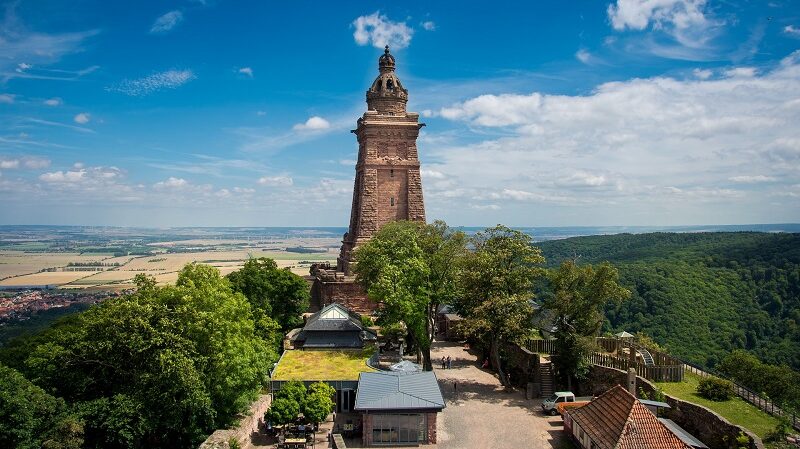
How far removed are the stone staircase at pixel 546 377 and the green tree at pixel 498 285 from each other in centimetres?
203

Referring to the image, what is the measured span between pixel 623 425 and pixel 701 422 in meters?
4.09

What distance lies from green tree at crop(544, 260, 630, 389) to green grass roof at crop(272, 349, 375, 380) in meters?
10.1

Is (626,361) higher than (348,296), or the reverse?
(348,296)

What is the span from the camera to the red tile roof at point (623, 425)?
1853 centimetres

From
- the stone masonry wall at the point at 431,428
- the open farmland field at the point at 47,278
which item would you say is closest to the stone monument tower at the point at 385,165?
the stone masonry wall at the point at 431,428

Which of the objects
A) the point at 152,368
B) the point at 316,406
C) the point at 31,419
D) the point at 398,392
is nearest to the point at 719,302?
the point at 398,392

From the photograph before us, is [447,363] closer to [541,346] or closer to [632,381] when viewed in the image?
[541,346]

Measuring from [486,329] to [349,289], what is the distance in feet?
48.3

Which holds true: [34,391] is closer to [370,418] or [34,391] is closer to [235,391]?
[235,391]

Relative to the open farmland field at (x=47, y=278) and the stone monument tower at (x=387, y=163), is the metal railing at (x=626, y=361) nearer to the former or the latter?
the stone monument tower at (x=387, y=163)

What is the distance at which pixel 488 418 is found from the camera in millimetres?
24438

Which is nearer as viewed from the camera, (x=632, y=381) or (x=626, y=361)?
(x=632, y=381)

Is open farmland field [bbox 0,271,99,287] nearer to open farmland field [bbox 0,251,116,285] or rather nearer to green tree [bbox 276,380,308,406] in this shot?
open farmland field [bbox 0,251,116,285]

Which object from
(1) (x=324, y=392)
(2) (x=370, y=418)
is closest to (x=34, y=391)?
(1) (x=324, y=392)
